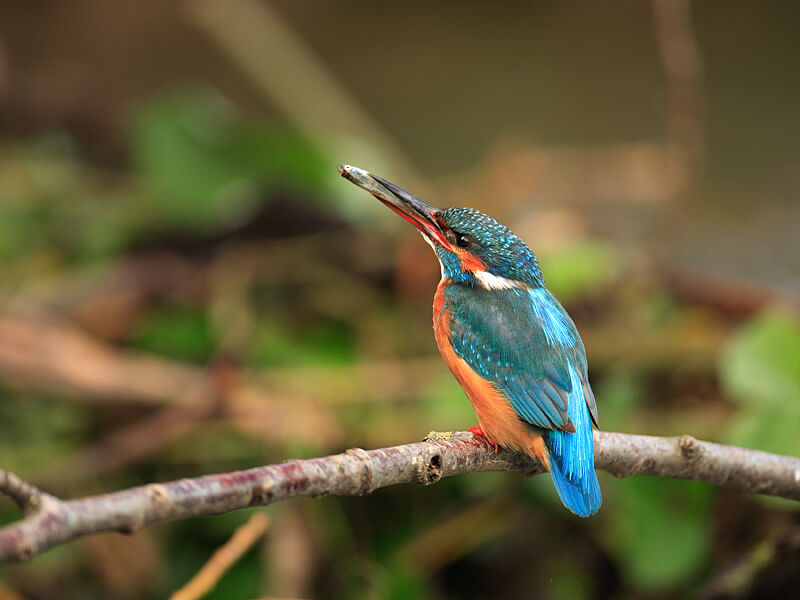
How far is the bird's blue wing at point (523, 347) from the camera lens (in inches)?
60.9

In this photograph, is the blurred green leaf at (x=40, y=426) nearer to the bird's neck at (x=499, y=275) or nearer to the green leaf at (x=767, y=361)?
the bird's neck at (x=499, y=275)

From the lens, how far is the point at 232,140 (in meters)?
3.71

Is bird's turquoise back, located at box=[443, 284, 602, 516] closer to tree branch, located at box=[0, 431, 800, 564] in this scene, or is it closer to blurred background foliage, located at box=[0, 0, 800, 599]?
tree branch, located at box=[0, 431, 800, 564]

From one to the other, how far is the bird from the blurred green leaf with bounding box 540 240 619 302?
4.07 ft

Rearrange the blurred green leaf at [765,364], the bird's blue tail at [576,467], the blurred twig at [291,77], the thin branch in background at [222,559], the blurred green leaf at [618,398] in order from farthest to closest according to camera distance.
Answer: the blurred twig at [291,77] → the blurred green leaf at [618,398] → the blurred green leaf at [765,364] → the thin branch in background at [222,559] → the bird's blue tail at [576,467]

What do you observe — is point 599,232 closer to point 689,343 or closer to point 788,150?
point 689,343

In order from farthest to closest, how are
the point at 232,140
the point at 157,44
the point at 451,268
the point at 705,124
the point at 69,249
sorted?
the point at 157,44 → the point at 705,124 → the point at 69,249 → the point at 232,140 → the point at 451,268

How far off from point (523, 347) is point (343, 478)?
604 mm

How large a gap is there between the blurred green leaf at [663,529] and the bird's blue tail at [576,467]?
105 cm

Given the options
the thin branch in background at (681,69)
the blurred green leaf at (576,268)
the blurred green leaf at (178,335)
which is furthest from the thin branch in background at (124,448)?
the thin branch in background at (681,69)

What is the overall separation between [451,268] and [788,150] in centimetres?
360

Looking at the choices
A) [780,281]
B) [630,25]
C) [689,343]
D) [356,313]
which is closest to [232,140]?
[356,313]

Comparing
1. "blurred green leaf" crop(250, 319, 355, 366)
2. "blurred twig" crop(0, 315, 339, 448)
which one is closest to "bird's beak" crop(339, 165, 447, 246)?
"blurred twig" crop(0, 315, 339, 448)

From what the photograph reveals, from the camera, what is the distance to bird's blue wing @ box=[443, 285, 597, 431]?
155 cm
